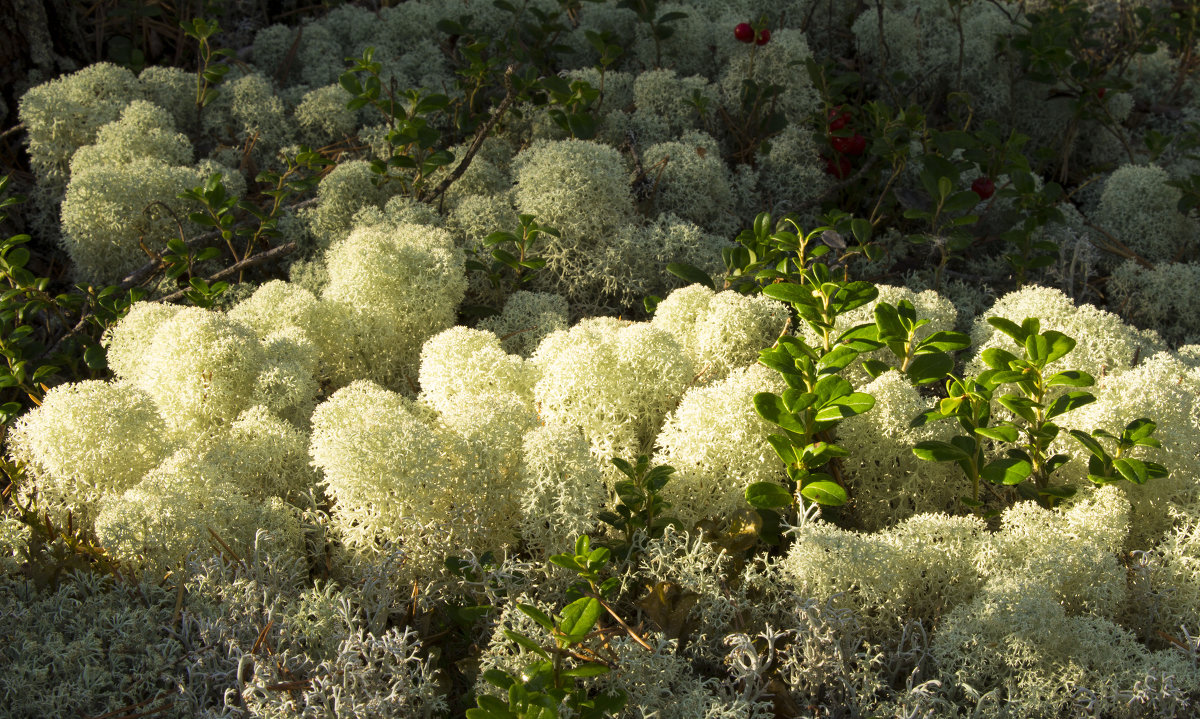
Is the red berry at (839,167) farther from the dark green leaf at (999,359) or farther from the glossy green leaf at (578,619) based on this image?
the glossy green leaf at (578,619)

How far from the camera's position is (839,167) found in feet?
10.2

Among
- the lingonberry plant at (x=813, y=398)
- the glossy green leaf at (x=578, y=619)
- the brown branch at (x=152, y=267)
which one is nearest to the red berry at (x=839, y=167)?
the lingonberry plant at (x=813, y=398)

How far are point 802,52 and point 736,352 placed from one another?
182 centimetres

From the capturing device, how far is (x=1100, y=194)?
326cm

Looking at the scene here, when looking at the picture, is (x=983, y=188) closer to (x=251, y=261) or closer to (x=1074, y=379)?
(x=1074, y=379)

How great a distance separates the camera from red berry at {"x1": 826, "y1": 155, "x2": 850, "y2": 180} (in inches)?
122

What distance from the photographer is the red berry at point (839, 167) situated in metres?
3.10

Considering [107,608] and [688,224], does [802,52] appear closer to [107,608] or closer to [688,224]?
[688,224]

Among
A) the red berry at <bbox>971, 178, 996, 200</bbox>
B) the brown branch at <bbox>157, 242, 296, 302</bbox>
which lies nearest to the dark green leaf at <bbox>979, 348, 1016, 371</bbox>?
the red berry at <bbox>971, 178, 996, 200</bbox>

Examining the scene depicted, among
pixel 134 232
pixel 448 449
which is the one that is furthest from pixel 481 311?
pixel 134 232

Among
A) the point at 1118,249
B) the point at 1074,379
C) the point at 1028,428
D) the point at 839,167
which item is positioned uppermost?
the point at 1074,379

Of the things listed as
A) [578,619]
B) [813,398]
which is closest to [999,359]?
[813,398]

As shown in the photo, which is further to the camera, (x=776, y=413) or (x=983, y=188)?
(x=983, y=188)

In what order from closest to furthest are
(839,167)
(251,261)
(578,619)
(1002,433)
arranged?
(578,619) → (1002,433) → (251,261) → (839,167)
